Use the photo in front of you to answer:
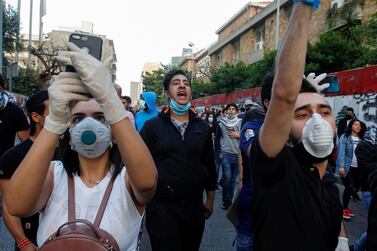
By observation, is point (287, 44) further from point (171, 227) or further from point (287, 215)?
point (171, 227)

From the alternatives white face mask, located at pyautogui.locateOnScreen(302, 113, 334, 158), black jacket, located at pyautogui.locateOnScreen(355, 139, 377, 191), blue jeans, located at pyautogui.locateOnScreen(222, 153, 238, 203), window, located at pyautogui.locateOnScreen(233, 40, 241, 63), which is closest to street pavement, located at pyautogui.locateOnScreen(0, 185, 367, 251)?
blue jeans, located at pyautogui.locateOnScreen(222, 153, 238, 203)

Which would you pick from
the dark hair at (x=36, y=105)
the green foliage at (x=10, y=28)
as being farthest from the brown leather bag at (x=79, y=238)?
the green foliage at (x=10, y=28)

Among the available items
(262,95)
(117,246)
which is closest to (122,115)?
(117,246)

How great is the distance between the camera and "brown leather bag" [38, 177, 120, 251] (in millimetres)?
1631

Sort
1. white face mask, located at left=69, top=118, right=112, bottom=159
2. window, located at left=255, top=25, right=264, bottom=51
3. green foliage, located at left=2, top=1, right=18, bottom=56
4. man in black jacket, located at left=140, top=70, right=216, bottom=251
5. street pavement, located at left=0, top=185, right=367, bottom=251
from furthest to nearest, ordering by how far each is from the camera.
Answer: window, located at left=255, top=25, right=264, bottom=51 < green foliage, located at left=2, top=1, right=18, bottom=56 < street pavement, located at left=0, top=185, right=367, bottom=251 < man in black jacket, located at left=140, top=70, right=216, bottom=251 < white face mask, located at left=69, top=118, right=112, bottom=159

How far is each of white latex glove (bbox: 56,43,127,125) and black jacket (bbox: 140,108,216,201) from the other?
1.93 meters

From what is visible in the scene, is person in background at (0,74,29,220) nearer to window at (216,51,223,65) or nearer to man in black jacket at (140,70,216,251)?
man in black jacket at (140,70,216,251)

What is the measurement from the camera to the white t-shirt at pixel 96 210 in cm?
190

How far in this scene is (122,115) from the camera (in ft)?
5.73

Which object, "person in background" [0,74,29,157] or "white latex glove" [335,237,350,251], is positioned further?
"person in background" [0,74,29,157]

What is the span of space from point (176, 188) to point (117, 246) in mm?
1775

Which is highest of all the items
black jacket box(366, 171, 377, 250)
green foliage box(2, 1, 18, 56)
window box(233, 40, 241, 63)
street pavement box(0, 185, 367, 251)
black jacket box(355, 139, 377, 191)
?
window box(233, 40, 241, 63)

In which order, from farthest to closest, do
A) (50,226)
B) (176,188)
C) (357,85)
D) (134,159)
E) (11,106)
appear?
(357,85), (11,106), (176,188), (50,226), (134,159)

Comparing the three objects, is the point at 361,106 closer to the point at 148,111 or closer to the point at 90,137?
the point at 148,111
